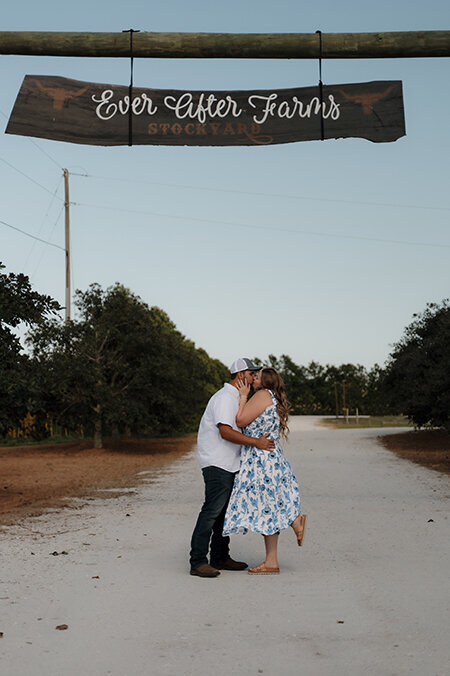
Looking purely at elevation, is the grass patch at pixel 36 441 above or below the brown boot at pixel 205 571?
above

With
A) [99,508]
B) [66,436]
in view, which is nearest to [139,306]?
[66,436]

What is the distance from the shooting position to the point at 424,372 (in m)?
28.1

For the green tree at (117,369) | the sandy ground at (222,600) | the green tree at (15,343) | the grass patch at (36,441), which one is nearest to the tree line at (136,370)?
the green tree at (117,369)

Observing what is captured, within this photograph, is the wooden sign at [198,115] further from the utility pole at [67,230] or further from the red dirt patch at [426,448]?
the utility pole at [67,230]

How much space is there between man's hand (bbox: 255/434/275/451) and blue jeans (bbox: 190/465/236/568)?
16.2 inches

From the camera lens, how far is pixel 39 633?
5.20m

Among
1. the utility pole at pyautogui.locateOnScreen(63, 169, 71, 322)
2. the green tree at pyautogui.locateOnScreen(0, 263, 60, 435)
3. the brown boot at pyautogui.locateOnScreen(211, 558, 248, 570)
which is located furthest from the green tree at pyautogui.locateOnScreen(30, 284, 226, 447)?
the brown boot at pyautogui.locateOnScreen(211, 558, 248, 570)

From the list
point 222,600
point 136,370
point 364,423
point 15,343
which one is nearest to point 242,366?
point 222,600

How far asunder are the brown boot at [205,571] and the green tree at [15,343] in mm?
6843

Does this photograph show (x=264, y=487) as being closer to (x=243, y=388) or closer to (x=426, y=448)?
(x=243, y=388)

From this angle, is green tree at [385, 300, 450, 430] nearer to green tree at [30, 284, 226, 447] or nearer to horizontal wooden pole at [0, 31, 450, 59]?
green tree at [30, 284, 226, 447]

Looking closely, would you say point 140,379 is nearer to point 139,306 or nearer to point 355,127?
point 139,306

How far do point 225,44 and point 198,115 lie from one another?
668 millimetres

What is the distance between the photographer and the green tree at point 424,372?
82.5 ft
